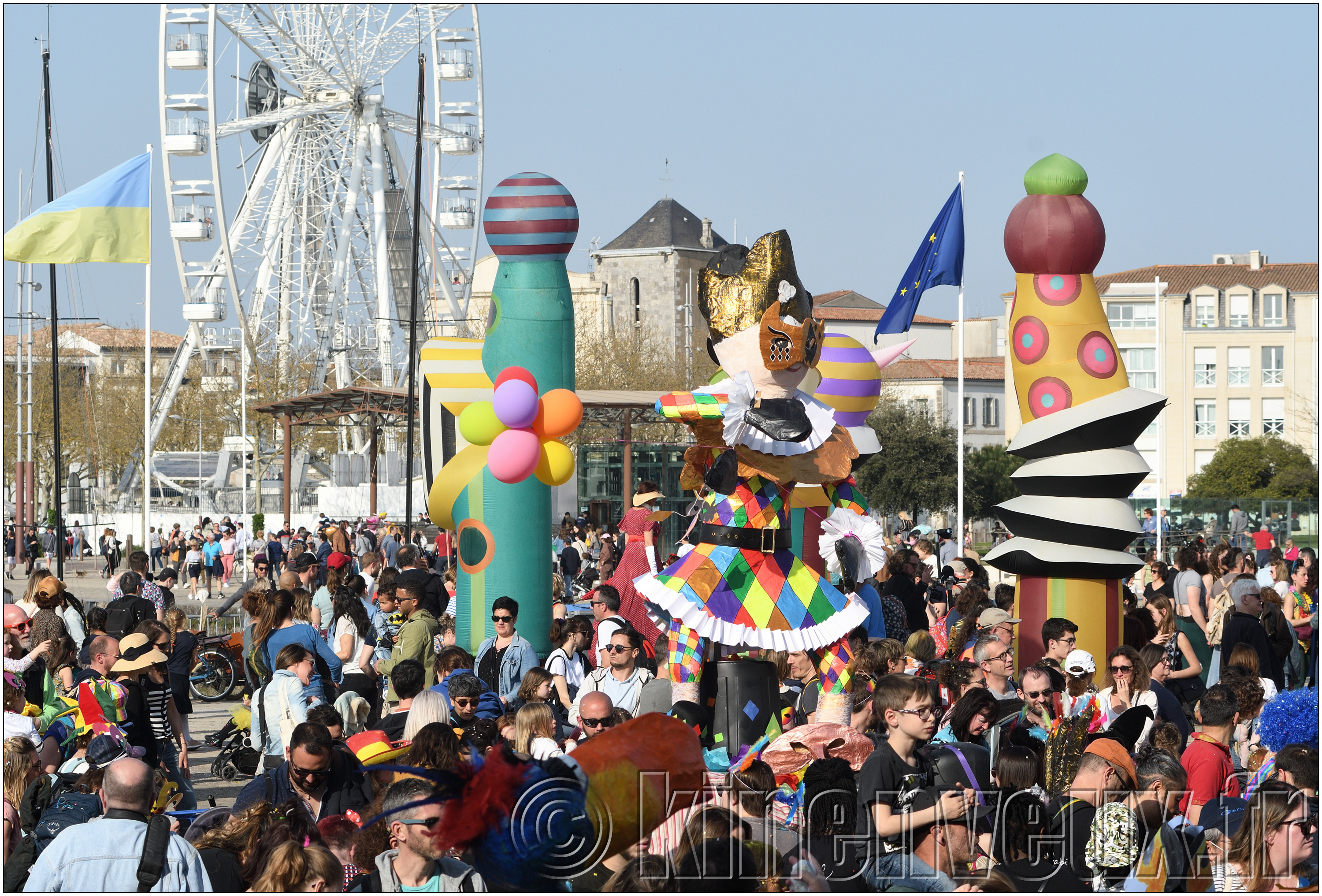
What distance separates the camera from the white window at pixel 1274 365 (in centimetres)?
6206

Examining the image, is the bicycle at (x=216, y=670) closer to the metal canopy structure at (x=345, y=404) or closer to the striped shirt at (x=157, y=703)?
the striped shirt at (x=157, y=703)

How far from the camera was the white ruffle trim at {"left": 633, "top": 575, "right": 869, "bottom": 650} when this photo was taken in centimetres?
782

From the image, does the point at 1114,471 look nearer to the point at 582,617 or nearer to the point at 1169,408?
the point at 582,617

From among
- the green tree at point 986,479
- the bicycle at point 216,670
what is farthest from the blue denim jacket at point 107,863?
the green tree at point 986,479

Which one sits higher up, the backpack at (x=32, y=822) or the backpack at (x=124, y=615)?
the backpack at (x=124, y=615)

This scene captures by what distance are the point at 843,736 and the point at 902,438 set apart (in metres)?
45.9

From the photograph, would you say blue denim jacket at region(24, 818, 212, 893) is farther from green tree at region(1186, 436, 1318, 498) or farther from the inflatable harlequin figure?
green tree at region(1186, 436, 1318, 498)

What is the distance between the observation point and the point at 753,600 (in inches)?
316

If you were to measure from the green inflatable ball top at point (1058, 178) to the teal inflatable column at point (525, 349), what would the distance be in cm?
344

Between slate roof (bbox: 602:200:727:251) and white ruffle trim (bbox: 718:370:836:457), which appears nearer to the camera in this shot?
white ruffle trim (bbox: 718:370:836:457)

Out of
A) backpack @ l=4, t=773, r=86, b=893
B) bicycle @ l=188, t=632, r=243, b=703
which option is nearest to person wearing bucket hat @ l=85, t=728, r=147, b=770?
backpack @ l=4, t=773, r=86, b=893

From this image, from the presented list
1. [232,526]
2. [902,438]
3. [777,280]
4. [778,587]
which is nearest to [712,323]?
[777,280]

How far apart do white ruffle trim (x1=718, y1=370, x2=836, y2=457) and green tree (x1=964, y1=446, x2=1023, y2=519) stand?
44557mm

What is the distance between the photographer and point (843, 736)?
593 cm
